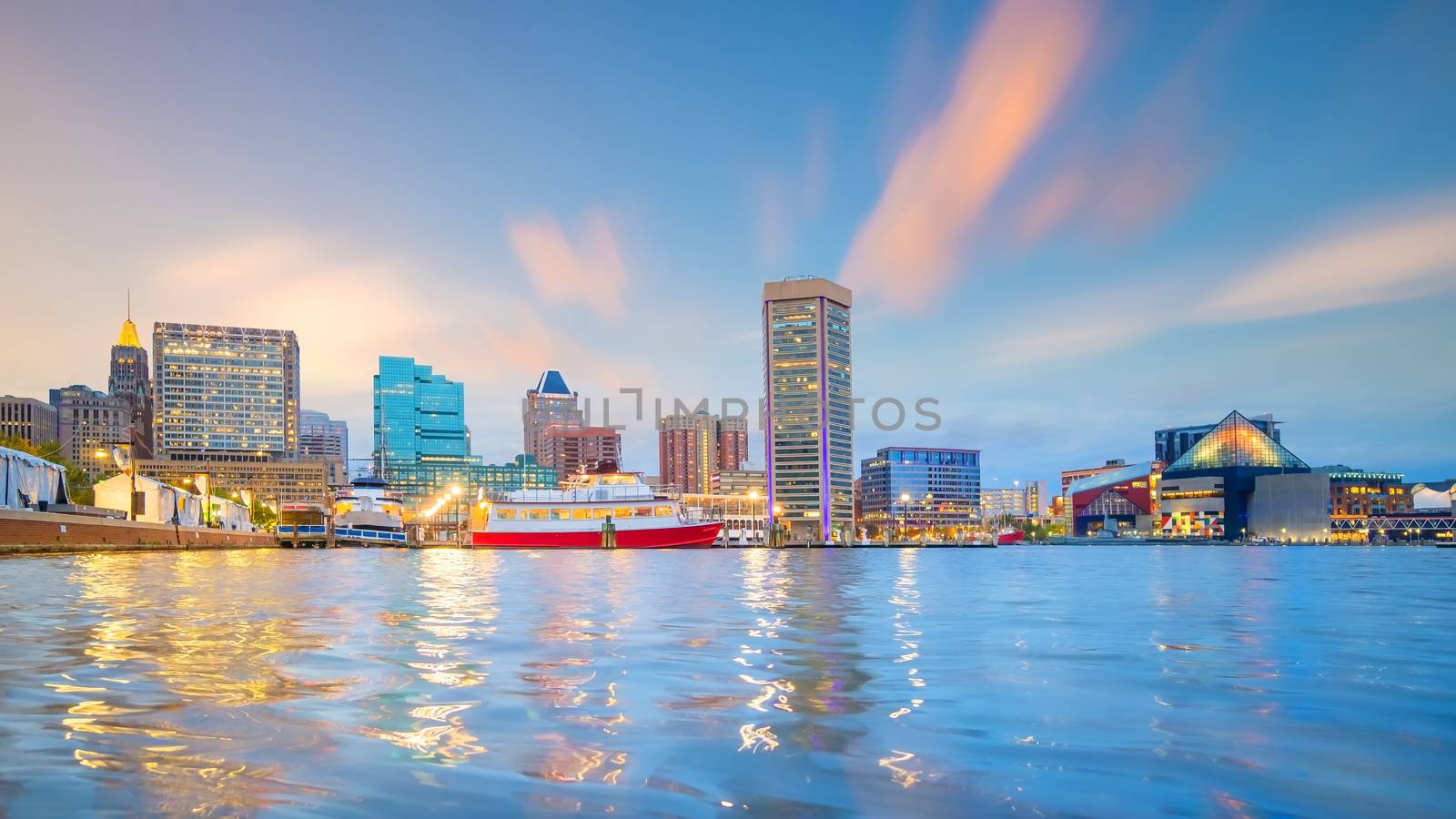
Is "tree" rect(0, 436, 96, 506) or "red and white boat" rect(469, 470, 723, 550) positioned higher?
"tree" rect(0, 436, 96, 506)

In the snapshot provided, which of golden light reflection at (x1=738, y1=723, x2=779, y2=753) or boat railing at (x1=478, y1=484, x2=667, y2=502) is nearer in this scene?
golden light reflection at (x1=738, y1=723, x2=779, y2=753)

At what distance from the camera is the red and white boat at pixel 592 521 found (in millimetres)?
93562

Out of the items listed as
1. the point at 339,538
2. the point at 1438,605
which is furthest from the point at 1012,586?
the point at 339,538

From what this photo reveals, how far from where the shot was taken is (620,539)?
93062 millimetres

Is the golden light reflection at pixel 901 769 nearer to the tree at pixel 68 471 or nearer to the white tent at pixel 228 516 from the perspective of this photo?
the tree at pixel 68 471

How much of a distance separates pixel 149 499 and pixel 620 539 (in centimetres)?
4212

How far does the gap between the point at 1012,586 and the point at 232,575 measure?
2889cm

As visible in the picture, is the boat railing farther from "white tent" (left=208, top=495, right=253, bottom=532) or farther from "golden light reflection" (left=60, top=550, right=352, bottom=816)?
"golden light reflection" (left=60, top=550, right=352, bottom=816)

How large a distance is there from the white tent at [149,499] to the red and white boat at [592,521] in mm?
28377

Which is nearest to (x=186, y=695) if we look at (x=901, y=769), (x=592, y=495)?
(x=901, y=769)

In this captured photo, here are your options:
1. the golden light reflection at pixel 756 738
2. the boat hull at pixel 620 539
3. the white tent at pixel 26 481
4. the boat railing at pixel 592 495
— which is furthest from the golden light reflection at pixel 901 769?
the boat railing at pixel 592 495

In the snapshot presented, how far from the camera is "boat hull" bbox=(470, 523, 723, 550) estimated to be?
9338 cm

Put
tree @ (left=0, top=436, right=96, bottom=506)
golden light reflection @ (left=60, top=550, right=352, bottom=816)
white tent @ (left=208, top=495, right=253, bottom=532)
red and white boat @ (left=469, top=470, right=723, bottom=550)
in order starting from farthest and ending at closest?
1. white tent @ (left=208, top=495, right=253, bottom=532)
2. tree @ (left=0, top=436, right=96, bottom=506)
3. red and white boat @ (left=469, top=470, right=723, bottom=550)
4. golden light reflection @ (left=60, top=550, right=352, bottom=816)

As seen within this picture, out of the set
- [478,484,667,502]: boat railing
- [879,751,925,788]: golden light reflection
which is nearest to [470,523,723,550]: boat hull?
[478,484,667,502]: boat railing
